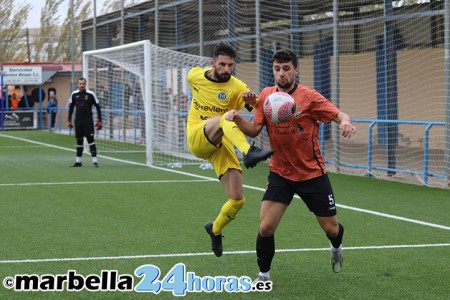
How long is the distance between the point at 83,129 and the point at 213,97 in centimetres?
1202

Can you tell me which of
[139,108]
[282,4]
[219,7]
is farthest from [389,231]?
[139,108]

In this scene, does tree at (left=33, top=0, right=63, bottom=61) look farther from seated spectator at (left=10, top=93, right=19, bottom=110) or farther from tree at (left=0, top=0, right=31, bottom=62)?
seated spectator at (left=10, top=93, right=19, bottom=110)

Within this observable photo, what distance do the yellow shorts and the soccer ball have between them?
1537 mm

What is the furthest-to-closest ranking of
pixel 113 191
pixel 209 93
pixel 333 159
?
1. pixel 333 159
2. pixel 113 191
3. pixel 209 93

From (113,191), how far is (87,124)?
545 centimetres

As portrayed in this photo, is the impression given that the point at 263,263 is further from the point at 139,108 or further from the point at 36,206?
the point at 139,108

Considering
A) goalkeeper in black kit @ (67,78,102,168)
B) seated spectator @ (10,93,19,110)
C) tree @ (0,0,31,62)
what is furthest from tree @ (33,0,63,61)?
goalkeeper in black kit @ (67,78,102,168)

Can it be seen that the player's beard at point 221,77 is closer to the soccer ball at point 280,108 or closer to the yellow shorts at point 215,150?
the yellow shorts at point 215,150

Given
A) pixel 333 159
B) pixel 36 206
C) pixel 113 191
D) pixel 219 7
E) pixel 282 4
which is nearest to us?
pixel 36 206

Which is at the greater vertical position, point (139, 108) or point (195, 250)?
point (139, 108)

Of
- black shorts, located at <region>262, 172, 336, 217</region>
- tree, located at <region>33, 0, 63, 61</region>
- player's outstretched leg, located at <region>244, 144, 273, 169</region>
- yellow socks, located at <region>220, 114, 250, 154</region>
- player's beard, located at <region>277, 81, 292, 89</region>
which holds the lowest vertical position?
black shorts, located at <region>262, 172, 336, 217</region>

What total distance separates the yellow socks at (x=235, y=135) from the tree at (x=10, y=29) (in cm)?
5352

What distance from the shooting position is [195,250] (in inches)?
375

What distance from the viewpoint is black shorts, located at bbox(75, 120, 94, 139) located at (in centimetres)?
2067
